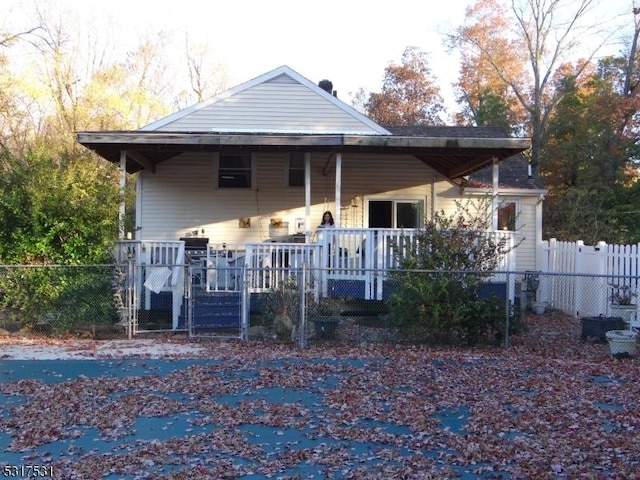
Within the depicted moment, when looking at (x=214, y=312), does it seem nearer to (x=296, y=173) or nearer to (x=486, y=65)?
(x=296, y=173)

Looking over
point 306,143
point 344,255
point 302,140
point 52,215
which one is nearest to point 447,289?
point 344,255

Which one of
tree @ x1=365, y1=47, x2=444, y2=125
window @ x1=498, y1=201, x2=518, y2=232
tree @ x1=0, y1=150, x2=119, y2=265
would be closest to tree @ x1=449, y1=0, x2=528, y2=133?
tree @ x1=365, y1=47, x2=444, y2=125

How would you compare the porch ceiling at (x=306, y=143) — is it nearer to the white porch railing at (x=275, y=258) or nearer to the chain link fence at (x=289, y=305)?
the white porch railing at (x=275, y=258)

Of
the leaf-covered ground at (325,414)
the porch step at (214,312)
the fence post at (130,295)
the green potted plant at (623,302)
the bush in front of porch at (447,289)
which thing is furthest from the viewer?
the green potted plant at (623,302)

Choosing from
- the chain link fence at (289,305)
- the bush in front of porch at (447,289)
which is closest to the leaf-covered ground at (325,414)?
the bush in front of porch at (447,289)

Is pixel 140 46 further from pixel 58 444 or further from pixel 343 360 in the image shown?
pixel 58 444

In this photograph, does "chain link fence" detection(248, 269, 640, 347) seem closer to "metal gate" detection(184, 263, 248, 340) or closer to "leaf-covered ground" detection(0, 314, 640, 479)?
"metal gate" detection(184, 263, 248, 340)

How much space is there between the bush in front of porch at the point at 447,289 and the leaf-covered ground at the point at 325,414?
543 millimetres

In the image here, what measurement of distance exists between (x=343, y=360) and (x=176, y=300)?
4.02 meters

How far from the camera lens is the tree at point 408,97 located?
38.9m

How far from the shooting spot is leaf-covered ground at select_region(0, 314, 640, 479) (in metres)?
5.48

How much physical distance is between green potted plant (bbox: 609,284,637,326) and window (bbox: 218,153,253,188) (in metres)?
9.21

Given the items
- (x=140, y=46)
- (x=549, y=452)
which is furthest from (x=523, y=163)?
(x=140, y=46)

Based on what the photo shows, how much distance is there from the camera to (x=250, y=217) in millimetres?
17031
